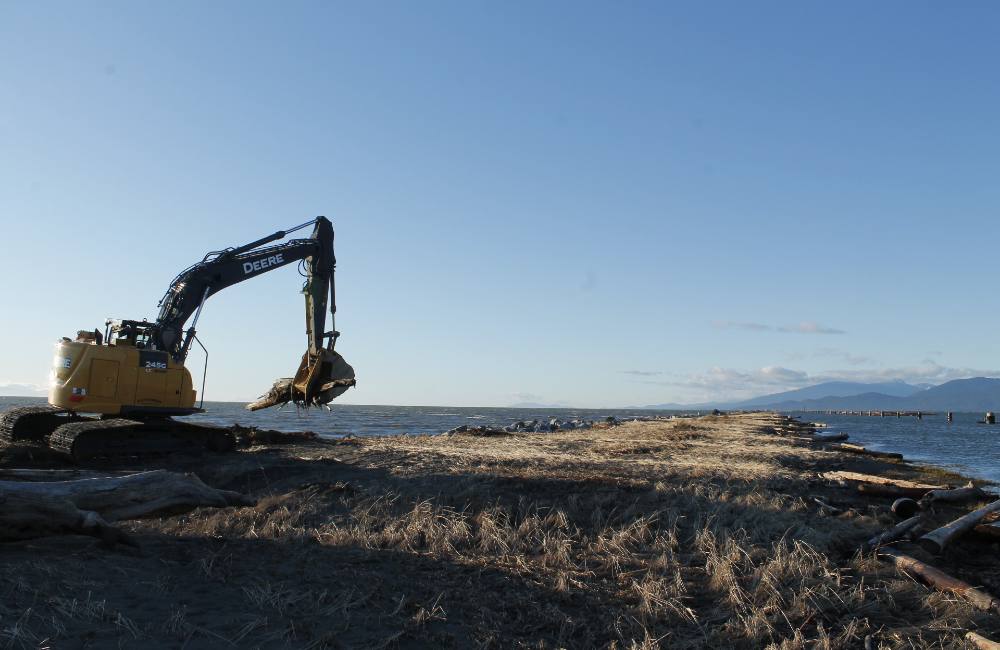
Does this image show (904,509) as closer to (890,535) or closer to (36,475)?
(890,535)

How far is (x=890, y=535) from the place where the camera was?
8.86 m

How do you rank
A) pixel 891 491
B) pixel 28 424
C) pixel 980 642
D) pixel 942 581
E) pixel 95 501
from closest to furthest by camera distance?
pixel 980 642 < pixel 942 581 < pixel 95 501 < pixel 891 491 < pixel 28 424

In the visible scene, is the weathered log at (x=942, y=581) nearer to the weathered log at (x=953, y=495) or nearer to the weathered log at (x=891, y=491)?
the weathered log at (x=953, y=495)

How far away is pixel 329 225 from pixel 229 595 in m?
16.2

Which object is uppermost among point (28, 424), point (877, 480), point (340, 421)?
point (28, 424)

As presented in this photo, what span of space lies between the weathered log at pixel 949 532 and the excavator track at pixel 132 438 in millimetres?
17266

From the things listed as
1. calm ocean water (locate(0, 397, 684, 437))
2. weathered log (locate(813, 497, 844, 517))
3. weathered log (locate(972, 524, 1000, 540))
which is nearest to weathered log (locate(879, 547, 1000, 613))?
weathered log (locate(813, 497, 844, 517))

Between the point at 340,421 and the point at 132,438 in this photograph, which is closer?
the point at 132,438

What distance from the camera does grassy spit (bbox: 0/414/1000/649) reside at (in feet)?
20.3

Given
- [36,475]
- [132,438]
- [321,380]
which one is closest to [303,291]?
[321,380]

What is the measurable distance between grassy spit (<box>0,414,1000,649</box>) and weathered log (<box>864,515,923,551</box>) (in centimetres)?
18

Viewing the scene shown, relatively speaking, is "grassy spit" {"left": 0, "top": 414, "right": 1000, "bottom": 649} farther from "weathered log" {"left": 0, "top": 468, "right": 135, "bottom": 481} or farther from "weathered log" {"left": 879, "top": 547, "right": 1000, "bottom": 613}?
"weathered log" {"left": 0, "top": 468, "right": 135, "bottom": 481}

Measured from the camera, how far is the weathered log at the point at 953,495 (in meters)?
12.4

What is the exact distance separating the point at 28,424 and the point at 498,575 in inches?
675
